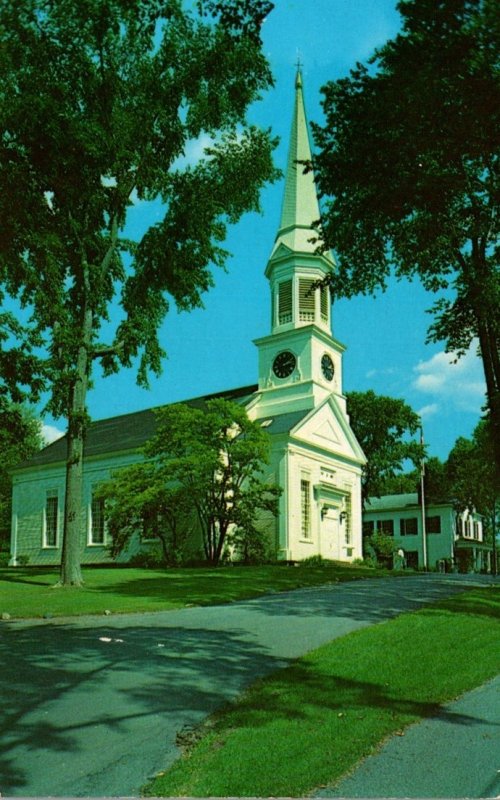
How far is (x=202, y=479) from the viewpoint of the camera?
1111 inches

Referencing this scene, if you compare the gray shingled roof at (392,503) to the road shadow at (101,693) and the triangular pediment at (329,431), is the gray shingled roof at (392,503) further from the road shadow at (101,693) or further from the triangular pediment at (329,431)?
the road shadow at (101,693)

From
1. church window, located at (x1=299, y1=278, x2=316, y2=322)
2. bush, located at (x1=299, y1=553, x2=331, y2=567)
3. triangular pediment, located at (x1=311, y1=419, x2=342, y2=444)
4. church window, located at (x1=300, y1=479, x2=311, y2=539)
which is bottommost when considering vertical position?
bush, located at (x1=299, y1=553, x2=331, y2=567)

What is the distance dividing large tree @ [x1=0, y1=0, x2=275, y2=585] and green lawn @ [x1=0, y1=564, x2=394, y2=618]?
72.1 inches

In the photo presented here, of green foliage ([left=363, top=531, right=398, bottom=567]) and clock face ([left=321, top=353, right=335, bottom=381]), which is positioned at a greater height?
clock face ([left=321, top=353, right=335, bottom=381])

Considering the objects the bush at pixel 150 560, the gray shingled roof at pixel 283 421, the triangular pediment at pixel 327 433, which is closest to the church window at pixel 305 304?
the gray shingled roof at pixel 283 421

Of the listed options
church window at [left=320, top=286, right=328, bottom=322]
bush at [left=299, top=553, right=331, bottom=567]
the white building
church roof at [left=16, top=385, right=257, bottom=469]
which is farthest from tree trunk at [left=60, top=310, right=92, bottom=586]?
the white building

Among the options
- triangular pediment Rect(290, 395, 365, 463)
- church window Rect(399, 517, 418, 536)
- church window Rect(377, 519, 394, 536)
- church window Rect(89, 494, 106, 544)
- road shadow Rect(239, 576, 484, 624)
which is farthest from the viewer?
church window Rect(377, 519, 394, 536)

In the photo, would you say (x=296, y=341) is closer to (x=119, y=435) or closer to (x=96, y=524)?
(x=119, y=435)

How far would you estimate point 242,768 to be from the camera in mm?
3859

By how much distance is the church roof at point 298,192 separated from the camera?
537cm

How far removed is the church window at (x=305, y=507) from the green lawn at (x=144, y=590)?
7666 mm

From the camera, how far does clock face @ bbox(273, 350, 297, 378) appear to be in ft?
116

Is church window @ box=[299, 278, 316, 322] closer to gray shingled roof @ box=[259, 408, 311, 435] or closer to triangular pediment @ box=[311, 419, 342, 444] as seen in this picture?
gray shingled roof @ box=[259, 408, 311, 435]

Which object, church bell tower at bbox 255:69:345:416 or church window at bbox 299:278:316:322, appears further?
church window at bbox 299:278:316:322
